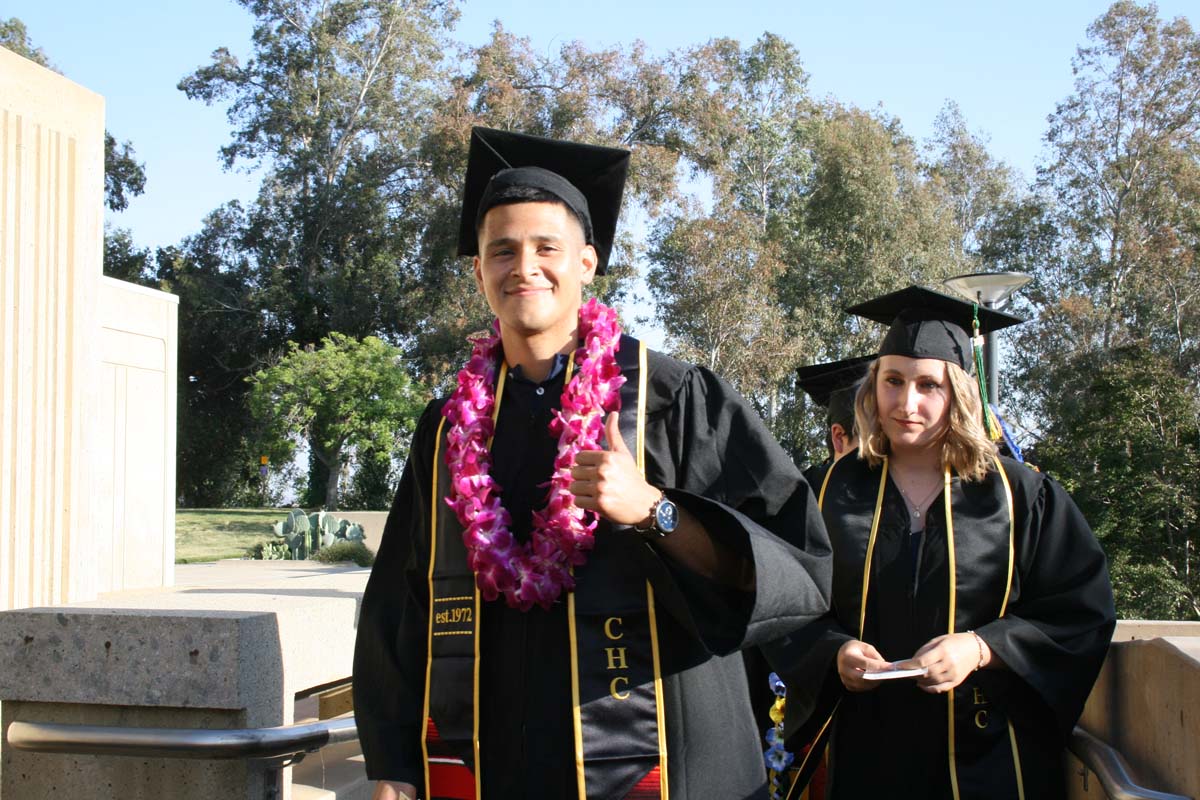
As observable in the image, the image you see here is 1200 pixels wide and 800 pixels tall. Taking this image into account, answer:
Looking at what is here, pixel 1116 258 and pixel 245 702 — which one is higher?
pixel 1116 258

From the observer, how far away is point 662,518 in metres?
1.99

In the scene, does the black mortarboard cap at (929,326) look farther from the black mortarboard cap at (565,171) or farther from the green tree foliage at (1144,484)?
the green tree foliage at (1144,484)

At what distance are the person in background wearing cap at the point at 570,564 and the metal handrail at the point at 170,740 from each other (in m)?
0.52

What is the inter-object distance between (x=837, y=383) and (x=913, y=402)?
2.15 metres

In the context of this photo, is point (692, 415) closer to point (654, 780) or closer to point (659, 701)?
point (659, 701)

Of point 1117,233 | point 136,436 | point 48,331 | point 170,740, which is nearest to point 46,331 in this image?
point 48,331

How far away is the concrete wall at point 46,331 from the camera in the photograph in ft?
29.4

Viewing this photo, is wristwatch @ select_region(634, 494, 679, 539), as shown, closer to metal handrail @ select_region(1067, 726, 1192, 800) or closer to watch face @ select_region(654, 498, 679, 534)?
watch face @ select_region(654, 498, 679, 534)

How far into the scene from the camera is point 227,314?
123ft

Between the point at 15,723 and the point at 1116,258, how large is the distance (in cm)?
3261

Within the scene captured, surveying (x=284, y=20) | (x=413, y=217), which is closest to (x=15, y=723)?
(x=413, y=217)

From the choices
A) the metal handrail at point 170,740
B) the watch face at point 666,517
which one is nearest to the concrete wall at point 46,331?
the metal handrail at point 170,740

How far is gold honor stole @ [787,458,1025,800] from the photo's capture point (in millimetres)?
3008

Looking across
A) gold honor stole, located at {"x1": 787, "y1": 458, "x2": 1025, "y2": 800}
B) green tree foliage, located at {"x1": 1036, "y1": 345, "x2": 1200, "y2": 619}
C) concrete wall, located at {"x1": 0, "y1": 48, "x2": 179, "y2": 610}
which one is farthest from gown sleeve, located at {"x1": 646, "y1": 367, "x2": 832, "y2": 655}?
green tree foliage, located at {"x1": 1036, "y1": 345, "x2": 1200, "y2": 619}
